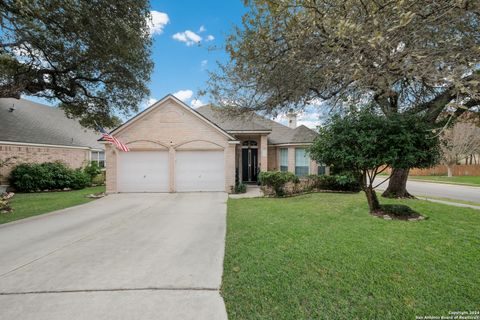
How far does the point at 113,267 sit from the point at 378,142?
7.14 m

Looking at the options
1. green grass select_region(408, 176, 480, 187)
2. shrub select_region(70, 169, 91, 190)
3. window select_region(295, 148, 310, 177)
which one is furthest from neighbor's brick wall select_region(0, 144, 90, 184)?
green grass select_region(408, 176, 480, 187)

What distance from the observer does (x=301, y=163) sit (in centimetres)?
1534

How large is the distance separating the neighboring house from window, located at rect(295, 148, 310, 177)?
16.0 m

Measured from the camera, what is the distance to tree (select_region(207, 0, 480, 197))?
346cm

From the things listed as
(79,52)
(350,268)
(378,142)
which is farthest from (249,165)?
(350,268)

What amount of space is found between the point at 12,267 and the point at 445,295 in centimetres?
688

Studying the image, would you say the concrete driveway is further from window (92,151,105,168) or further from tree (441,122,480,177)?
tree (441,122,480,177)

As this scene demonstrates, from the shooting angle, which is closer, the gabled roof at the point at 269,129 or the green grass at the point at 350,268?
the green grass at the point at 350,268

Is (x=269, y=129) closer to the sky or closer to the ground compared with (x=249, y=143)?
closer to the sky

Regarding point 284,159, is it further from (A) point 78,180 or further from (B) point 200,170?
(A) point 78,180

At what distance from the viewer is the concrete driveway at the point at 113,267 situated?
2838 millimetres

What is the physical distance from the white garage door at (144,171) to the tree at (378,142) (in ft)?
29.6

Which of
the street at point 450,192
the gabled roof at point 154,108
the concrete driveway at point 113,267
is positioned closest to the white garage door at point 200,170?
the gabled roof at point 154,108

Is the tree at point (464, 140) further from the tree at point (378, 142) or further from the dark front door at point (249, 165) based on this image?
the tree at point (378, 142)
